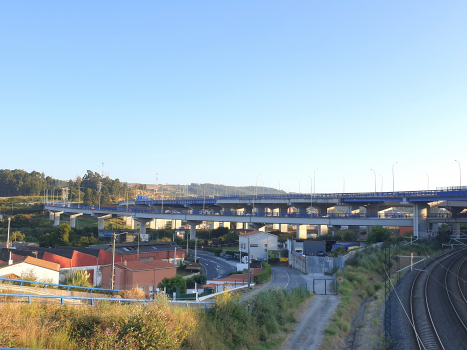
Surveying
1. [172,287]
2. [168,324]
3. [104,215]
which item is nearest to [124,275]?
[172,287]

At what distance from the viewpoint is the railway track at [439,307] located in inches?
850

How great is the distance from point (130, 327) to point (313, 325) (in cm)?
1498

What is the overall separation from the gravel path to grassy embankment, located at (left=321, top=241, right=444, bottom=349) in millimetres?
453

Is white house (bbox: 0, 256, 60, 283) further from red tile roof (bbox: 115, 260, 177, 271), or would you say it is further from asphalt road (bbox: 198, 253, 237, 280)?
asphalt road (bbox: 198, 253, 237, 280)

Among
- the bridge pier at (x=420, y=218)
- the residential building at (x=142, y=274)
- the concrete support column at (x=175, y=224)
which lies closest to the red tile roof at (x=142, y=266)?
the residential building at (x=142, y=274)

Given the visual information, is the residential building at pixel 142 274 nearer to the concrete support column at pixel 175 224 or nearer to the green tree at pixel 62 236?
the green tree at pixel 62 236

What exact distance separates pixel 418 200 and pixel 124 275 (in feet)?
166

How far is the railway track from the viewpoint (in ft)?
70.8

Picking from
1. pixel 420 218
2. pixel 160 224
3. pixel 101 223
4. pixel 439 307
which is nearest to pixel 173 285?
pixel 439 307

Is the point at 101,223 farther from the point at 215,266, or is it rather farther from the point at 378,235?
the point at 378,235

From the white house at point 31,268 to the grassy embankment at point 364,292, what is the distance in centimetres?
2310

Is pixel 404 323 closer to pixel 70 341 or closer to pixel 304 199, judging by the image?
pixel 70 341

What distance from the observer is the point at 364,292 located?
1374 inches

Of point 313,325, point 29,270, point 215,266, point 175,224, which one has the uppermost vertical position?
point 29,270
